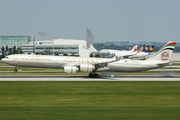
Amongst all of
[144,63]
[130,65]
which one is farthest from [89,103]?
[144,63]

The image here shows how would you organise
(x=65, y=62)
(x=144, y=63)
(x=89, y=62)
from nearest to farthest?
(x=65, y=62)
(x=89, y=62)
(x=144, y=63)

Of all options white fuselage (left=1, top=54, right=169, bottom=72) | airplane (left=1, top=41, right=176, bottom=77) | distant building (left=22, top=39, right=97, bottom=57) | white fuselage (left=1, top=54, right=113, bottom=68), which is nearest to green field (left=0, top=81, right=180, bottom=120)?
airplane (left=1, top=41, right=176, bottom=77)

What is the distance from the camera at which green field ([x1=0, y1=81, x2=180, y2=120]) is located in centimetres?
1977

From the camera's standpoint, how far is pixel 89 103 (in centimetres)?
2455

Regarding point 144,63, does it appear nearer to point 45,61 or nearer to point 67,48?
point 45,61

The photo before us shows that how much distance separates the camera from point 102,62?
4644 centimetres

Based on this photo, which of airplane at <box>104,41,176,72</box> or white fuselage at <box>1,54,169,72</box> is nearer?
white fuselage at <box>1,54,169,72</box>

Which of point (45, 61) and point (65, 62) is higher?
point (45, 61)

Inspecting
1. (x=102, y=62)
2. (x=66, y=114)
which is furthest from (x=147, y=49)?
(x=66, y=114)

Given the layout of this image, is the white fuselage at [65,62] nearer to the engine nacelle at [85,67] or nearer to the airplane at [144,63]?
the airplane at [144,63]

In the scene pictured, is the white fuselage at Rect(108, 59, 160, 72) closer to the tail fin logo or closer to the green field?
the tail fin logo

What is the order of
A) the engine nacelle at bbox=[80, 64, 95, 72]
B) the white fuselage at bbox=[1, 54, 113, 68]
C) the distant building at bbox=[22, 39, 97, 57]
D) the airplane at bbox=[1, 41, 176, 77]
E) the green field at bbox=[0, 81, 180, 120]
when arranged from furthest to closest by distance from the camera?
the distant building at bbox=[22, 39, 97, 57]
the white fuselage at bbox=[1, 54, 113, 68]
the airplane at bbox=[1, 41, 176, 77]
the engine nacelle at bbox=[80, 64, 95, 72]
the green field at bbox=[0, 81, 180, 120]

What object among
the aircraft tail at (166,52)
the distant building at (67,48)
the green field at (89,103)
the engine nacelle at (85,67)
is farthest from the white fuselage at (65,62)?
the distant building at (67,48)

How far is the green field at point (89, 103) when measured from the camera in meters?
19.8
